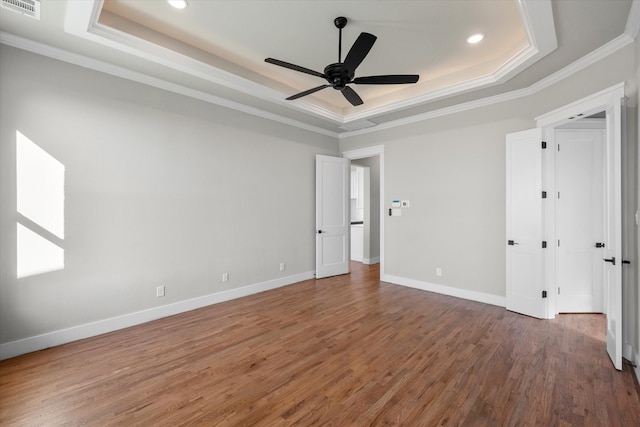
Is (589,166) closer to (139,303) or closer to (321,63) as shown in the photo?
(321,63)

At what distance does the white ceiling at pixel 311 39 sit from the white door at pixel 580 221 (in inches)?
43.5

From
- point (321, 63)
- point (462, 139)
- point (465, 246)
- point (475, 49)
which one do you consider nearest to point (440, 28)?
point (475, 49)

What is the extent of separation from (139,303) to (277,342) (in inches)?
73.2

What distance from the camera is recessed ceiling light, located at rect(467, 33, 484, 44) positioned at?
3.18m

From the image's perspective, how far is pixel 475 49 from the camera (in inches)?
137

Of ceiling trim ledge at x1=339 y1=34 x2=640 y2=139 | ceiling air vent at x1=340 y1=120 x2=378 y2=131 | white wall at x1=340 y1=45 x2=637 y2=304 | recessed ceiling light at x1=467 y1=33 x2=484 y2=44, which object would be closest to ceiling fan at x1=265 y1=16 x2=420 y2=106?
recessed ceiling light at x1=467 y1=33 x2=484 y2=44

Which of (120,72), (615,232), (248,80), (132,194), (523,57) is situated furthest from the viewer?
(248,80)

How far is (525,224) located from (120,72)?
17.6ft

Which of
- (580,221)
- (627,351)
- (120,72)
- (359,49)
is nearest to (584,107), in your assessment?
(580,221)

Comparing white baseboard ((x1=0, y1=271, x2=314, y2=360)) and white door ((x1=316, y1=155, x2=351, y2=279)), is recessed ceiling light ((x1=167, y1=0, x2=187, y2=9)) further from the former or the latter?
white baseboard ((x1=0, y1=271, x2=314, y2=360))

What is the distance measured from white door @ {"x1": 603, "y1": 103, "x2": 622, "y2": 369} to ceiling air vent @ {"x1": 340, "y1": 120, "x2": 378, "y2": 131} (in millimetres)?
3327

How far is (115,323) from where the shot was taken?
3365 millimetres

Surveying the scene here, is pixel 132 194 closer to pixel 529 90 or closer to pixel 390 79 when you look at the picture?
pixel 390 79

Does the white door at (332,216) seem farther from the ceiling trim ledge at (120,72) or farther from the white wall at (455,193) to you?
the ceiling trim ledge at (120,72)
